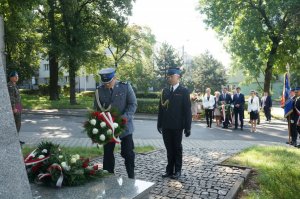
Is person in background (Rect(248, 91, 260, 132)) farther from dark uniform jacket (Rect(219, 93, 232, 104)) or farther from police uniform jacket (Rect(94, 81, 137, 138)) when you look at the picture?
police uniform jacket (Rect(94, 81, 137, 138))

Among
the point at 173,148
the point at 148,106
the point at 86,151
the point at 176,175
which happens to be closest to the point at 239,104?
the point at 148,106

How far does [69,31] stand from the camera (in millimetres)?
26219

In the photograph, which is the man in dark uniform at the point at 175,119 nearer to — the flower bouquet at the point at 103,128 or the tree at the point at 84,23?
the flower bouquet at the point at 103,128

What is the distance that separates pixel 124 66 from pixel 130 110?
3805 centimetres

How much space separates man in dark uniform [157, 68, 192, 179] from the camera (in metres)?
6.82

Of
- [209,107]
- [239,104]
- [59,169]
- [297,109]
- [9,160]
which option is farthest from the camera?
[209,107]

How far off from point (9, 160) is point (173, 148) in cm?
410

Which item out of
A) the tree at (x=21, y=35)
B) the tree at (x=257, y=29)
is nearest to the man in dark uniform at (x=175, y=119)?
the tree at (x=21, y=35)

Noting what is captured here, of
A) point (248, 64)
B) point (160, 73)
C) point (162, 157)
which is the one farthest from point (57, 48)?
point (160, 73)

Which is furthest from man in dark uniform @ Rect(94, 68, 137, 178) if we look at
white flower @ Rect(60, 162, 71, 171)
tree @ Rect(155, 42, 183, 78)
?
tree @ Rect(155, 42, 183, 78)

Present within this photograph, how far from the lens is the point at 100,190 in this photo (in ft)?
14.1

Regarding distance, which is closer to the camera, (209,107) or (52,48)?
(209,107)

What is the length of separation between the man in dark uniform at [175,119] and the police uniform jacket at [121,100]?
1084 mm

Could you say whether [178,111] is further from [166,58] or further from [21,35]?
[166,58]
